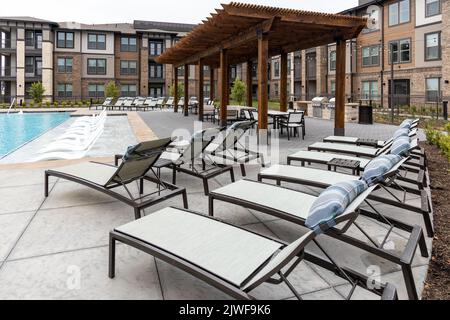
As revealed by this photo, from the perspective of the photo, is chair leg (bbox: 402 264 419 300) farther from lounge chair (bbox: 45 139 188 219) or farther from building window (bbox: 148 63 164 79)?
building window (bbox: 148 63 164 79)

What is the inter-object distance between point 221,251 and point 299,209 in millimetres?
1157

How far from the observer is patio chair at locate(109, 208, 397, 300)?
2182 mm

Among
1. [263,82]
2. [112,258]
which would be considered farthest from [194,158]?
[263,82]

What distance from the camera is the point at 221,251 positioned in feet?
8.49

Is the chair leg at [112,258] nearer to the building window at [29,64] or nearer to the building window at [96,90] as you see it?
the building window at [96,90]

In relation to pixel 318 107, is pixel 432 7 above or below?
above

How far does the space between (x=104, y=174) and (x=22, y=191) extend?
1435mm

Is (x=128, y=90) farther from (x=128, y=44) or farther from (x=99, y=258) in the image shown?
(x=99, y=258)

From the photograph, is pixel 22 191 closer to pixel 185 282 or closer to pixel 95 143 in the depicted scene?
pixel 185 282

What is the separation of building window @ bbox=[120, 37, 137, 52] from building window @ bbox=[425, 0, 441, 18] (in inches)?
1234

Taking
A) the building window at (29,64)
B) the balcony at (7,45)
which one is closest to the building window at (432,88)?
the building window at (29,64)

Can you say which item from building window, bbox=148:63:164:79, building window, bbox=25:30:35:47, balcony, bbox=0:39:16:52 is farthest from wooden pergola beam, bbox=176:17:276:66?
balcony, bbox=0:39:16:52

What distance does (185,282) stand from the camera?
9.33ft
